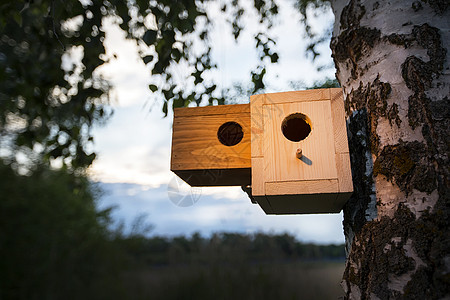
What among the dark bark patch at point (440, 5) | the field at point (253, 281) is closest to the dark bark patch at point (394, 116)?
Answer: the dark bark patch at point (440, 5)

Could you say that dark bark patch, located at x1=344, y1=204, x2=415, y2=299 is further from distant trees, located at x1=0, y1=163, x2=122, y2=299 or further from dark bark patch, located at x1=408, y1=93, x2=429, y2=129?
distant trees, located at x1=0, y1=163, x2=122, y2=299


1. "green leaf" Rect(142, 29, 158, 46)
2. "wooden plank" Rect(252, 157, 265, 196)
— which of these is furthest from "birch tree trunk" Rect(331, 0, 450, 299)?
"green leaf" Rect(142, 29, 158, 46)

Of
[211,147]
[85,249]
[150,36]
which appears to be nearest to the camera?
[211,147]

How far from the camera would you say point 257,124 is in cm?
111

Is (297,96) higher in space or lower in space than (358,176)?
higher

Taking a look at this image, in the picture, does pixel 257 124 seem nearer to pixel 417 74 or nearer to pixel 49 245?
pixel 417 74

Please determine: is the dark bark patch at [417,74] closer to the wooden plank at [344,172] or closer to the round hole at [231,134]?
the wooden plank at [344,172]

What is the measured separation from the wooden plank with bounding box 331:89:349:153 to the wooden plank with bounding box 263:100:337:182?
0.05ft

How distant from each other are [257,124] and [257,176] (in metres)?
0.20

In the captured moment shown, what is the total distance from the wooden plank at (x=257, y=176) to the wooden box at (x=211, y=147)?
0.09 m

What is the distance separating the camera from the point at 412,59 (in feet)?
3.08

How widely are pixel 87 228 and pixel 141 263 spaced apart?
66.8 inches

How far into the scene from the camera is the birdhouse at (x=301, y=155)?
0.98 meters

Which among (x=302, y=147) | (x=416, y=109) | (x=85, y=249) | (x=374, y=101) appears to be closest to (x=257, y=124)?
(x=302, y=147)
